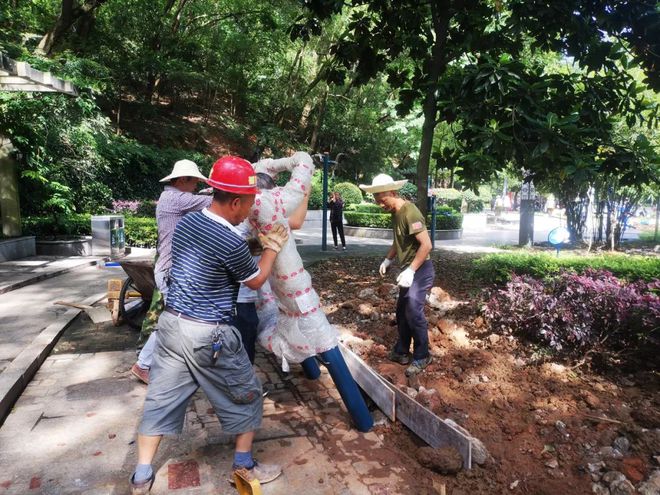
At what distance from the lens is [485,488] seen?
8.71ft

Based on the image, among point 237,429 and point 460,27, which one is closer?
point 237,429

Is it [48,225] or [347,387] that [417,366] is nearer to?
[347,387]

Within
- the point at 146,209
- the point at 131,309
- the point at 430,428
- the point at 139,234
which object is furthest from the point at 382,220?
the point at 430,428

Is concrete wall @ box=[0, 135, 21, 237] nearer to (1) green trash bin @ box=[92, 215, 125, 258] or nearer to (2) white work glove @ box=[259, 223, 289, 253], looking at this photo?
(1) green trash bin @ box=[92, 215, 125, 258]

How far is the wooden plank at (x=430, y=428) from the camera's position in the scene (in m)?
2.77

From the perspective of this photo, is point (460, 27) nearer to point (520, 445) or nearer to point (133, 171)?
point (520, 445)

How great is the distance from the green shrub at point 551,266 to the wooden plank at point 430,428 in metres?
2.49

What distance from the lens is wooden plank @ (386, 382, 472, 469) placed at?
2771 mm

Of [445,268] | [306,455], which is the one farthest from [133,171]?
[306,455]

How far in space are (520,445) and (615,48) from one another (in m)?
5.45

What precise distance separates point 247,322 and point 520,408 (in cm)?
203

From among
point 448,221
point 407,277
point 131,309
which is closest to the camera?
point 407,277

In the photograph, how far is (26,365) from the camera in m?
4.21

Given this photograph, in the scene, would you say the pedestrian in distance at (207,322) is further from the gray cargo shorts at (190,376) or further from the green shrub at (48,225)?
the green shrub at (48,225)
